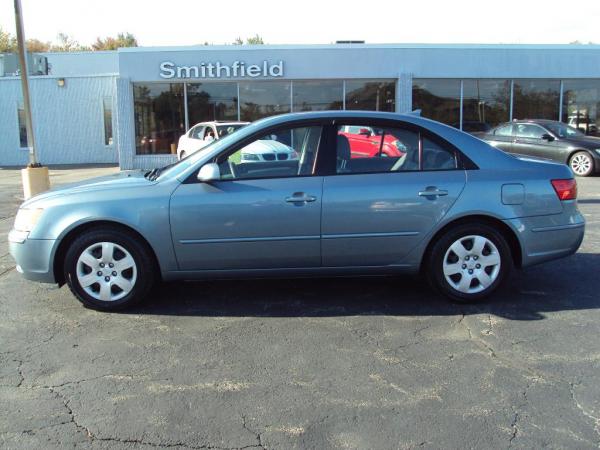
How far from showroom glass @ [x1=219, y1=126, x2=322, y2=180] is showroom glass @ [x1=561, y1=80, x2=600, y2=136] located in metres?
17.6

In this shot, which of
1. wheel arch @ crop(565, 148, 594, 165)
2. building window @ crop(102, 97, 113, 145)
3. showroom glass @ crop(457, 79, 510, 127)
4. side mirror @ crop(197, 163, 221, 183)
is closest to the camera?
side mirror @ crop(197, 163, 221, 183)

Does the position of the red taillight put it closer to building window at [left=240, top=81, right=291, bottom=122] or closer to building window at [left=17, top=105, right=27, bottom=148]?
building window at [left=240, top=81, right=291, bottom=122]

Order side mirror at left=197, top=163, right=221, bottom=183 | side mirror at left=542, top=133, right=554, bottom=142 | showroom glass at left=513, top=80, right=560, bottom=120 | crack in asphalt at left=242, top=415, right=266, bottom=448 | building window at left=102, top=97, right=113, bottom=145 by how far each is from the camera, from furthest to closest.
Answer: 1. building window at left=102, top=97, right=113, bottom=145
2. showroom glass at left=513, top=80, right=560, bottom=120
3. side mirror at left=542, top=133, right=554, bottom=142
4. side mirror at left=197, top=163, right=221, bottom=183
5. crack in asphalt at left=242, top=415, right=266, bottom=448

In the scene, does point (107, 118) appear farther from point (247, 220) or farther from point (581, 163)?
point (247, 220)

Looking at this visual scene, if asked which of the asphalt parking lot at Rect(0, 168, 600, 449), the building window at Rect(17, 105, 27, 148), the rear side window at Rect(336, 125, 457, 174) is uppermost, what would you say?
the building window at Rect(17, 105, 27, 148)

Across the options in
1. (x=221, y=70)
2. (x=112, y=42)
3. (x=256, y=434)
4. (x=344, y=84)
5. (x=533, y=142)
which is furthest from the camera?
(x=112, y=42)

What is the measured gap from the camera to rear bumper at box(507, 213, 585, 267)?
4.62 meters

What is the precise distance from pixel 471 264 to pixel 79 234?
3282 mm

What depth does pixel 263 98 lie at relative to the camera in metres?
18.6

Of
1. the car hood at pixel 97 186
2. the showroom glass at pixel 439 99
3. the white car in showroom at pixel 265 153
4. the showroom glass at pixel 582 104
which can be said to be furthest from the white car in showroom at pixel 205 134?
the showroom glass at pixel 582 104

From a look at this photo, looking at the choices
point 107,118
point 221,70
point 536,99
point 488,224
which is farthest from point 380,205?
point 107,118

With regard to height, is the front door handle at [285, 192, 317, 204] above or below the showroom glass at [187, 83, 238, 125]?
below

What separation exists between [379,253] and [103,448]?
2.63 metres

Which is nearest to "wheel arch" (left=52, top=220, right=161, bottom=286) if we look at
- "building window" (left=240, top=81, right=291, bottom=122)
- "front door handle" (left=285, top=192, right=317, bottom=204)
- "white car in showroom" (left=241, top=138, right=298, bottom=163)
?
"white car in showroom" (left=241, top=138, right=298, bottom=163)
